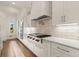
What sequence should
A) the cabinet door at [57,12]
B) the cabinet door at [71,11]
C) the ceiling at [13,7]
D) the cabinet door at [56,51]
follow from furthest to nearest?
1. the cabinet door at [57,12]
2. the ceiling at [13,7]
3. the cabinet door at [71,11]
4. the cabinet door at [56,51]

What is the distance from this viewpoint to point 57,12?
8.80 feet

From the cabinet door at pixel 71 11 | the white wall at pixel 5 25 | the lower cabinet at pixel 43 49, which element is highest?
the cabinet door at pixel 71 11

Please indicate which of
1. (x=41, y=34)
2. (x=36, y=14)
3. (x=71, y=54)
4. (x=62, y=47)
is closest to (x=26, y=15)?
(x=36, y=14)

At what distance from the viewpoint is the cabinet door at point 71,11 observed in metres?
2.22

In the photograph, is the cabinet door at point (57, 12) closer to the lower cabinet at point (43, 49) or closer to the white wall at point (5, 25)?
the lower cabinet at point (43, 49)

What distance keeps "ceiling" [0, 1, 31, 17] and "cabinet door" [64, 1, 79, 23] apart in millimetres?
662

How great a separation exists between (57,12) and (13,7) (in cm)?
87

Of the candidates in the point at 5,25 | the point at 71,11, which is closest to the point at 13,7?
the point at 5,25

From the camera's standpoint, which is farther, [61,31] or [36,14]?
[61,31]

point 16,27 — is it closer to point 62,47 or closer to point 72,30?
point 62,47

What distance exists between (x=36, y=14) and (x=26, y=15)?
19cm

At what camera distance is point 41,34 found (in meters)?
2.53

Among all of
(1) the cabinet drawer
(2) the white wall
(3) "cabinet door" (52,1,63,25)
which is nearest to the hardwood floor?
(2) the white wall

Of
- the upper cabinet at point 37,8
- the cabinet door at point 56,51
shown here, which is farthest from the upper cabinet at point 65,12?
the cabinet door at point 56,51
